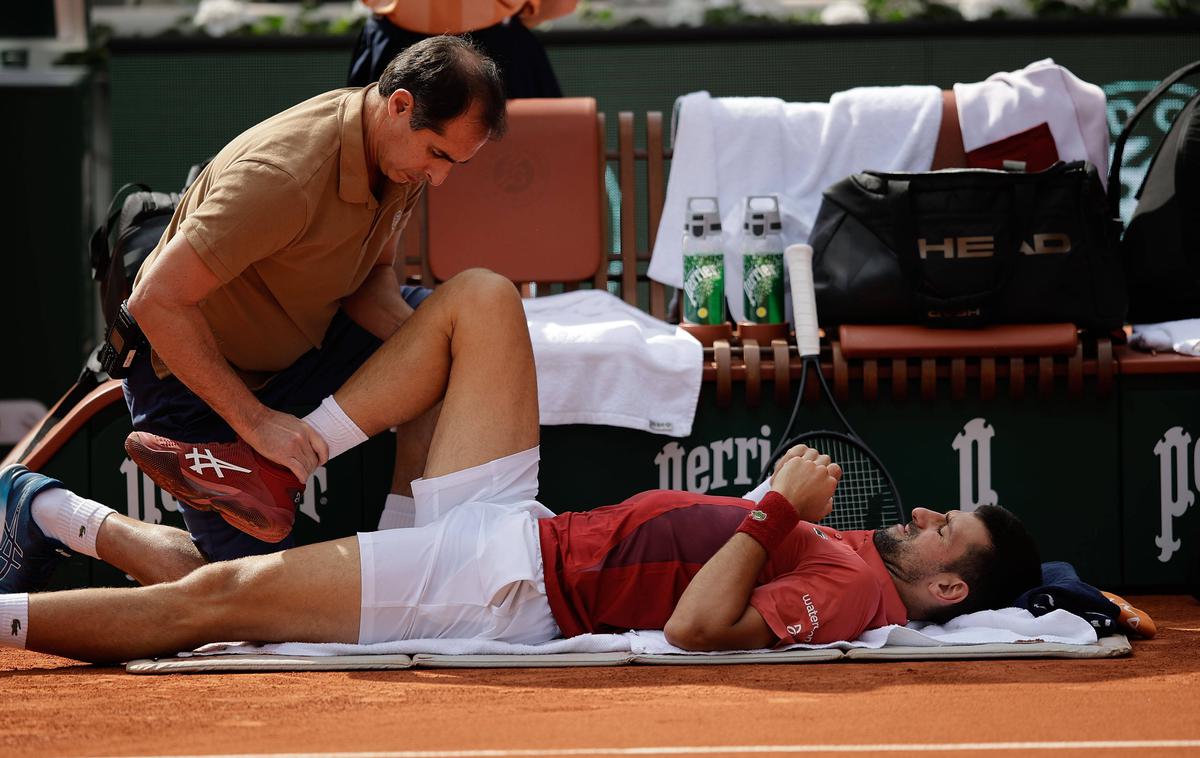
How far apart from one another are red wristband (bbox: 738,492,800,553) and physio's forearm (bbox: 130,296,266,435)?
1.12 m

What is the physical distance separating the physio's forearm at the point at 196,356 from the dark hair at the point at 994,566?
162 centimetres

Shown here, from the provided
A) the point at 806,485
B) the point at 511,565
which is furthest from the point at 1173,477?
the point at 511,565

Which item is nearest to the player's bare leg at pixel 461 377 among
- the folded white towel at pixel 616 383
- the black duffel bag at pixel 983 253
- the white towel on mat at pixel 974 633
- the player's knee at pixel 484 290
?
the player's knee at pixel 484 290

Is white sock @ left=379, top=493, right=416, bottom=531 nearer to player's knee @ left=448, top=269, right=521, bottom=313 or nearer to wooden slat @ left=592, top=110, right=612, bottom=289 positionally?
player's knee @ left=448, top=269, right=521, bottom=313

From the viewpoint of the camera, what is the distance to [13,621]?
293 cm

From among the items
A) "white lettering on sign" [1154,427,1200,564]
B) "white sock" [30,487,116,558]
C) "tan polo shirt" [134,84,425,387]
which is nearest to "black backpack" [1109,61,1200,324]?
"white lettering on sign" [1154,427,1200,564]

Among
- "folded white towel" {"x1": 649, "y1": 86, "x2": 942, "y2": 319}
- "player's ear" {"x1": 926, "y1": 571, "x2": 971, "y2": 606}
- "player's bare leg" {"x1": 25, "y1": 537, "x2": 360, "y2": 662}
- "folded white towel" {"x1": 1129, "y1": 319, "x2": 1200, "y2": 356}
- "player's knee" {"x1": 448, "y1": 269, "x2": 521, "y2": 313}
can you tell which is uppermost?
"folded white towel" {"x1": 649, "y1": 86, "x2": 942, "y2": 319}

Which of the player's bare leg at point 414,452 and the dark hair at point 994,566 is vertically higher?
the player's bare leg at point 414,452

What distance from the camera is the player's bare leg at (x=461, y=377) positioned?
3.30 metres

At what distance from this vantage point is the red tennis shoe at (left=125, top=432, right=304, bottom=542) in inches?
126

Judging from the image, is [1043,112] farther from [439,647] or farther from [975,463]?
[439,647]

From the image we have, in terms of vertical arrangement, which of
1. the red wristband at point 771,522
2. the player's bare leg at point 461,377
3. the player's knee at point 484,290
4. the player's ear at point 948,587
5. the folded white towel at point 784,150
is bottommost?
the player's ear at point 948,587

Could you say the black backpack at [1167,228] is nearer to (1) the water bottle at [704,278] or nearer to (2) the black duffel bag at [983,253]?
(2) the black duffel bag at [983,253]

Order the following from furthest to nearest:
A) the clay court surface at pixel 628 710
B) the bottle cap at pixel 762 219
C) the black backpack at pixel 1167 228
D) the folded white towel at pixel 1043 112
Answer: the folded white towel at pixel 1043 112, the bottle cap at pixel 762 219, the black backpack at pixel 1167 228, the clay court surface at pixel 628 710
